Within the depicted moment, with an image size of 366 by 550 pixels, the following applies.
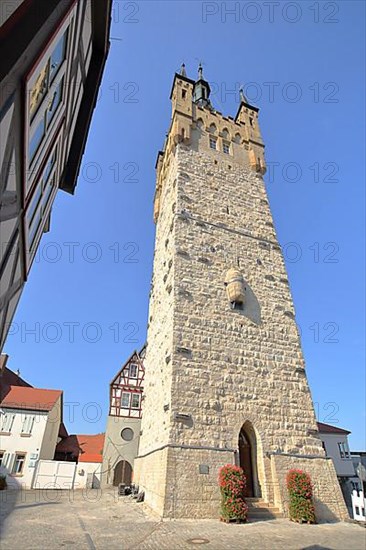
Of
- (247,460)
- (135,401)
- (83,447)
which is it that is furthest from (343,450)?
(247,460)

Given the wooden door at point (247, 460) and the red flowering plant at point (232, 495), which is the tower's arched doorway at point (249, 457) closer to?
the wooden door at point (247, 460)

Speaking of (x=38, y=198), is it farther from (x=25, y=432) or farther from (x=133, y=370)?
(x=25, y=432)

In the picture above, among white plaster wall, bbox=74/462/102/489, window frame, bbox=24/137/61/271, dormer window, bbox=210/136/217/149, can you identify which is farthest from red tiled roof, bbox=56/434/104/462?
dormer window, bbox=210/136/217/149

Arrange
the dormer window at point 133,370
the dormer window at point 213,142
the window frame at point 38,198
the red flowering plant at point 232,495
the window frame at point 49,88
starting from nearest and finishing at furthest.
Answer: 1. the window frame at point 49,88
2. the window frame at point 38,198
3. the red flowering plant at point 232,495
4. the dormer window at point 213,142
5. the dormer window at point 133,370

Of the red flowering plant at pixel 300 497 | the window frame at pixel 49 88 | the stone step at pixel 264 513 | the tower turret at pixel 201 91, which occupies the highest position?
the tower turret at pixel 201 91

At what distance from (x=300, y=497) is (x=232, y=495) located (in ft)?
5.27

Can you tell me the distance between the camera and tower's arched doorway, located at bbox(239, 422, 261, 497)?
7.41 metres

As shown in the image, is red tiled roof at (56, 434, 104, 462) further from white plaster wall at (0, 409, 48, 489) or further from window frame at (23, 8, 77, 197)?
window frame at (23, 8, 77, 197)

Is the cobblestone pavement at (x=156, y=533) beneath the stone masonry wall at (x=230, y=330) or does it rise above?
beneath

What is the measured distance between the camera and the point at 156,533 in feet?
16.2

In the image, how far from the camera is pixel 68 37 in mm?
4578

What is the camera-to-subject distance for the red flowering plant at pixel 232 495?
19.4 ft

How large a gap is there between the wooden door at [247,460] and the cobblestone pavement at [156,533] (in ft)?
3.91

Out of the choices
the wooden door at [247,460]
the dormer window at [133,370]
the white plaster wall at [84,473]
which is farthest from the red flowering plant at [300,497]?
the dormer window at [133,370]
